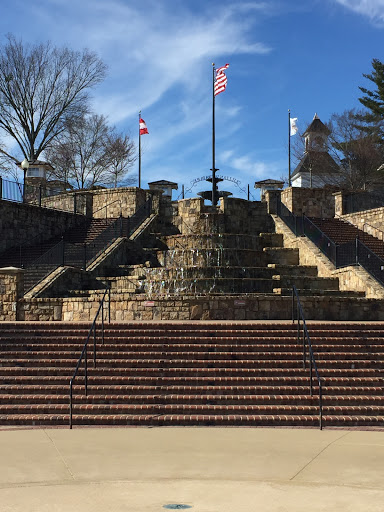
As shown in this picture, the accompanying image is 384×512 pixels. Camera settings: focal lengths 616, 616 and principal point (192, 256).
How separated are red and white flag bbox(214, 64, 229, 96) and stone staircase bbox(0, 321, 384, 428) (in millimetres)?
19454

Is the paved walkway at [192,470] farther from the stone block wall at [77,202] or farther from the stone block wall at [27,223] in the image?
the stone block wall at [77,202]

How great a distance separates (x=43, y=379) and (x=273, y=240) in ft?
60.6

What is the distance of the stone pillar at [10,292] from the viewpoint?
18031 mm

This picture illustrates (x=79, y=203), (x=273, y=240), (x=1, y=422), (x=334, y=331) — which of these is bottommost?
(x=1, y=422)

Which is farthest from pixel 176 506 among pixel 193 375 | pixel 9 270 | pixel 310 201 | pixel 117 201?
pixel 310 201

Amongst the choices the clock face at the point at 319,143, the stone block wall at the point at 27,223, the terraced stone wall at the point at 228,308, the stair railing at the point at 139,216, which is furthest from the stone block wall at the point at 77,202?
the clock face at the point at 319,143

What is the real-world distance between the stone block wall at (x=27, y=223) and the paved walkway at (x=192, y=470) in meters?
19.1

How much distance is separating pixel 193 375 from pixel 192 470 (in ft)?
A: 14.8

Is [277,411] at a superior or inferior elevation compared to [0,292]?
inferior

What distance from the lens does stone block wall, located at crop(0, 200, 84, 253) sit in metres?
26.9

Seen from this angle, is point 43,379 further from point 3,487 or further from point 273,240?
point 273,240

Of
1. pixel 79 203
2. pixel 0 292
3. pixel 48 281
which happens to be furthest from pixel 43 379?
pixel 79 203

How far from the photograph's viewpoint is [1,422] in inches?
380

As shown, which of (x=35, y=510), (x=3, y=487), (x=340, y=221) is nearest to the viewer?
(x=35, y=510)
